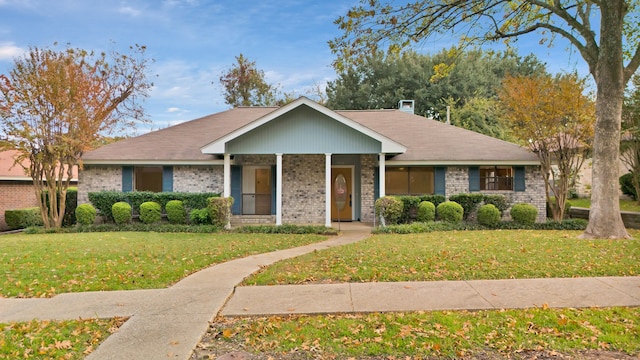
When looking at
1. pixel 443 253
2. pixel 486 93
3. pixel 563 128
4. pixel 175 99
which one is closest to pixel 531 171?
pixel 563 128

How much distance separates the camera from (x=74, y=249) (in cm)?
953

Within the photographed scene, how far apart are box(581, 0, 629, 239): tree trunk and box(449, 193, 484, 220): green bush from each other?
14.4ft

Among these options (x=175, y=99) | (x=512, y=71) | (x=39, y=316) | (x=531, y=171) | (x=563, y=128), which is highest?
(x=512, y=71)

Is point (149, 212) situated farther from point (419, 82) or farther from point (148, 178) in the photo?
point (419, 82)

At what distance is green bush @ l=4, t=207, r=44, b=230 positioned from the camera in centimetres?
1764

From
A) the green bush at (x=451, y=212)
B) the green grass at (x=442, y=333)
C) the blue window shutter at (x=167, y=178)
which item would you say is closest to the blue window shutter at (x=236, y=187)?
the blue window shutter at (x=167, y=178)

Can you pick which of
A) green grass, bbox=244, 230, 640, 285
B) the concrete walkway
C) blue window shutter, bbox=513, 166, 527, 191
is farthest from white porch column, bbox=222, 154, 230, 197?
blue window shutter, bbox=513, 166, 527, 191

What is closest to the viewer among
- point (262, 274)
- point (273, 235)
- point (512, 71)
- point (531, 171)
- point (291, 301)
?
point (291, 301)

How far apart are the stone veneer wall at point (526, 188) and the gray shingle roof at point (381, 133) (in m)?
0.65

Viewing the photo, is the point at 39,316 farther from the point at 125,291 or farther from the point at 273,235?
the point at 273,235

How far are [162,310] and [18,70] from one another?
45.4 feet

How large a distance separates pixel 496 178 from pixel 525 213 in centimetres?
195

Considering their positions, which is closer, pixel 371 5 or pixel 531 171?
pixel 371 5

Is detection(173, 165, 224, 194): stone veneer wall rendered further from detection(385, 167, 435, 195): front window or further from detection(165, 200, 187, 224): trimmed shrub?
detection(385, 167, 435, 195): front window
